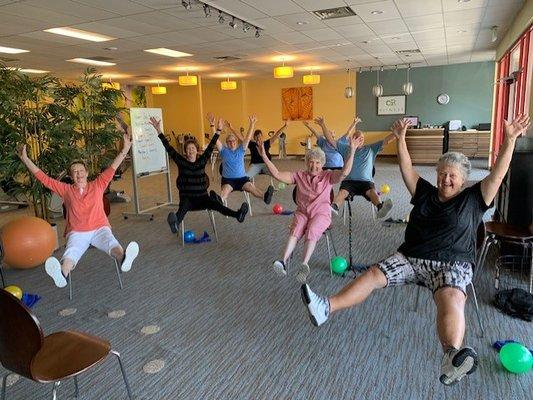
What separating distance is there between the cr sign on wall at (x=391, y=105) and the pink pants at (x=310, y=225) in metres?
10.7

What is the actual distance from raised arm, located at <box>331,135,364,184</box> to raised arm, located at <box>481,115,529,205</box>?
117 cm

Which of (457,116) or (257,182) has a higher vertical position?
(457,116)

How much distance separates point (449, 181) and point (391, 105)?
38.0 feet

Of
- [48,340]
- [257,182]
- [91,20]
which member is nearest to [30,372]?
[48,340]

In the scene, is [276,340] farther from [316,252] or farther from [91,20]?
[91,20]

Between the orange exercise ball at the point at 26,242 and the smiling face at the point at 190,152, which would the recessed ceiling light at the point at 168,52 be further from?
the orange exercise ball at the point at 26,242

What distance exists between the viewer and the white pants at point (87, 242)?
3352 mm

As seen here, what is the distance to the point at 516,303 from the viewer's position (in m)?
2.90

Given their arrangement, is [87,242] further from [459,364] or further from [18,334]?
[459,364]

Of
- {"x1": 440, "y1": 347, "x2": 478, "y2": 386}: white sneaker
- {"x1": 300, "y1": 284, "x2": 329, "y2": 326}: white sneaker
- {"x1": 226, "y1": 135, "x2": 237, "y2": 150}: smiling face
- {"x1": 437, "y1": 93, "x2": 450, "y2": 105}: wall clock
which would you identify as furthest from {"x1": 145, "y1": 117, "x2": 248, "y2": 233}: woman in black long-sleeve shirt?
{"x1": 437, "y1": 93, "x2": 450, "y2": 105}: wall clock

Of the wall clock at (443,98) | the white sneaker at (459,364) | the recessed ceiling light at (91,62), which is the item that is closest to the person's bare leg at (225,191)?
the white sneaker at (459,364)

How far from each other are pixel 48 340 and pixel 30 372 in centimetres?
35

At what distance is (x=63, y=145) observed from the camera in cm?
467

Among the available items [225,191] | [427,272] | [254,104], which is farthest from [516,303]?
[254,104]
